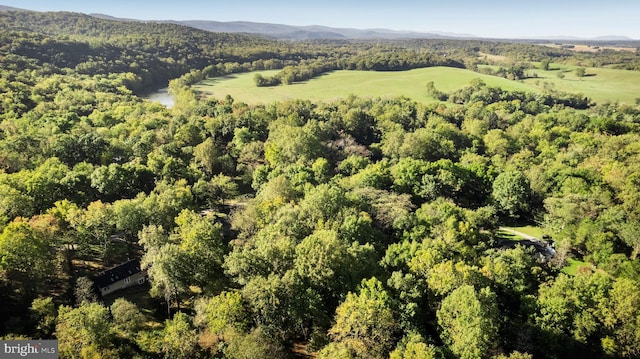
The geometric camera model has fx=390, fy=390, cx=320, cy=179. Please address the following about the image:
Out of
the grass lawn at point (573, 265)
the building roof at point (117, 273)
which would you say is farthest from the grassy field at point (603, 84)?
the building roof at point (117, 273)

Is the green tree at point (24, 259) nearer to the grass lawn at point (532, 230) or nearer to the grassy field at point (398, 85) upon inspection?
the grass lawn at point (532, 230)

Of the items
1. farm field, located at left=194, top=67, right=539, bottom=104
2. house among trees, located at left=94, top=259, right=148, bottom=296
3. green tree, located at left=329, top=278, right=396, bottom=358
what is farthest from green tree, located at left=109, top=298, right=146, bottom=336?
farm field, located at left=194, top=67, right=539, bottom=104

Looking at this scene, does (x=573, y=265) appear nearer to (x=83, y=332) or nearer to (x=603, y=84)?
(x=83, y=332)

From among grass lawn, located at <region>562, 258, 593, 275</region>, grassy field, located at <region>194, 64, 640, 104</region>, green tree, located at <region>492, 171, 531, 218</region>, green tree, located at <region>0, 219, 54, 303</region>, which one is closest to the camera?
green tree, located at <region>0, 219, 54, 303</region>

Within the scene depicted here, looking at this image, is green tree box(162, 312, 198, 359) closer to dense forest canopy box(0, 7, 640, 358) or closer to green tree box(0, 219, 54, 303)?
dense forest canopy box(0, 7, 640, 358)

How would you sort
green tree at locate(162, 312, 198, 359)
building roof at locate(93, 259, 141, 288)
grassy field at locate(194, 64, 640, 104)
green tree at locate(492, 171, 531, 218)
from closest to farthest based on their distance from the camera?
green tree at locate(162, 312, 198, 359), building roof at locate(93, 259, 141, 288), green tree at locate(492, 171, 531, 218), grassy field at locate(194, 64, 640, 104)

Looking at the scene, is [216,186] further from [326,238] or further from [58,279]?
[326,238]
